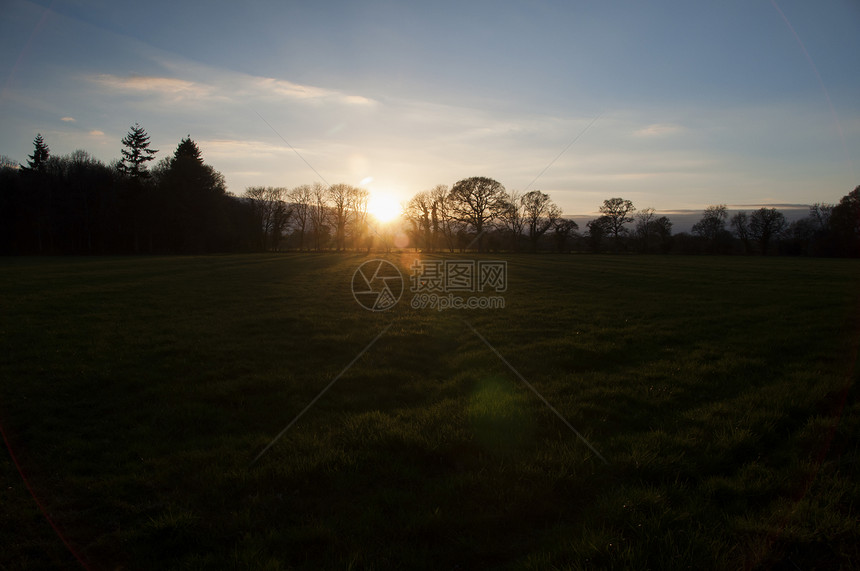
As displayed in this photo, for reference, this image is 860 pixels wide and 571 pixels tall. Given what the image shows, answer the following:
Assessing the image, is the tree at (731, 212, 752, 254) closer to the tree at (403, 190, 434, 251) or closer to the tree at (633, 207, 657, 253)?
the tree at (633, 207, 657, 253)

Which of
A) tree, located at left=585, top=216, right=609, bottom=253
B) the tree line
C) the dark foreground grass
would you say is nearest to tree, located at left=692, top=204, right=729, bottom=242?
the tree line

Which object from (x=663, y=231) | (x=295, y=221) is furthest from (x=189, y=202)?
(x=663, y=231)

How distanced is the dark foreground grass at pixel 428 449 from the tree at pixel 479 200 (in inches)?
2701

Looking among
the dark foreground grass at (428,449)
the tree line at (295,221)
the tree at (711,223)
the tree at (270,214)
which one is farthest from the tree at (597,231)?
the dark foreground grass at (428,449)

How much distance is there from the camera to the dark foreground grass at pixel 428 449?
353 centimetres

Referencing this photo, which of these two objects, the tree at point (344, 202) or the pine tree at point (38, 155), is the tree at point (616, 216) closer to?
the tree at point (344, 202)

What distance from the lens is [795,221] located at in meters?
94.4

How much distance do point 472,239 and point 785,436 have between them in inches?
2998

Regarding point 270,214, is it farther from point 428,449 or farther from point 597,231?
point 428,449

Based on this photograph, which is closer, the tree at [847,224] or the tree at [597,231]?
the tree at [847,224]

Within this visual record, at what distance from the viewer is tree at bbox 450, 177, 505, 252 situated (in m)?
77.8

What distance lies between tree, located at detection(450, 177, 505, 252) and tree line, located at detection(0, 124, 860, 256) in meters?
0.19

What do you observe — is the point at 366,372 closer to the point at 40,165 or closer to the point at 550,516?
the point at 550,516

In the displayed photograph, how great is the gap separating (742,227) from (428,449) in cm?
11782
